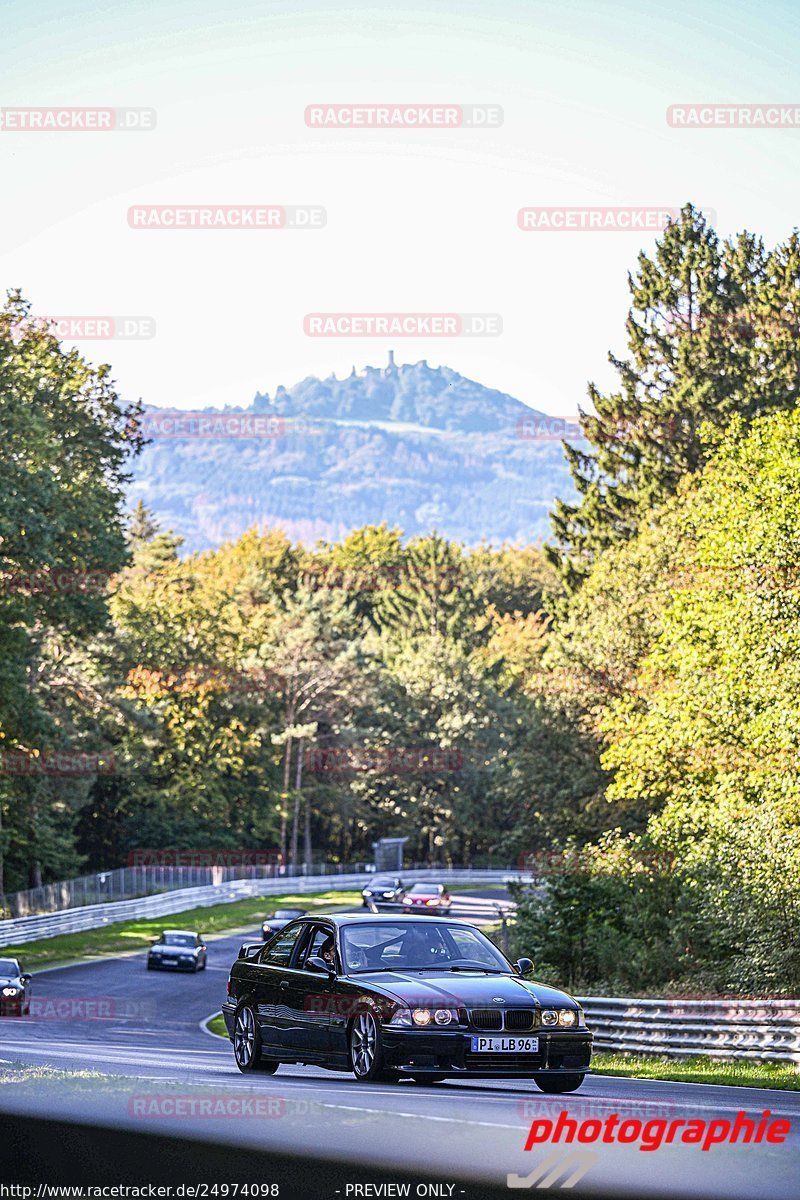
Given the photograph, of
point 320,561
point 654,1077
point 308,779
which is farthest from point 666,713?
point 320,561

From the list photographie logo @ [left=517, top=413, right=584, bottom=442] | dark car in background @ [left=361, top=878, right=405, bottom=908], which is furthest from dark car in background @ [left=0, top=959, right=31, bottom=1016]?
dark car in background @ [left=361, top=878, right=405, bottom=908]

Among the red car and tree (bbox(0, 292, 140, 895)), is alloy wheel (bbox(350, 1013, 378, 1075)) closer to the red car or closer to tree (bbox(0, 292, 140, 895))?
tree (bbox(0, 292, 140, 895))

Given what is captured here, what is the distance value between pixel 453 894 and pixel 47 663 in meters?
33.4

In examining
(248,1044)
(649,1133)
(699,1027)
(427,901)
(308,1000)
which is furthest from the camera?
(427,901)

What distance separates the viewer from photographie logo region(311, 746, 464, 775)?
96750mm

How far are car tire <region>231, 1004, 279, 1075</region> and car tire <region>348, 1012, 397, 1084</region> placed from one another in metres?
1.67

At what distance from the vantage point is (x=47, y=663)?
58.4 metres

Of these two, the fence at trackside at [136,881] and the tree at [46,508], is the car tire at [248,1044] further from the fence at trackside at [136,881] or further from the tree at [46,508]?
the fence at trackside at [136,881]

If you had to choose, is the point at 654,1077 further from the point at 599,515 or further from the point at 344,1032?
the point at 599,515

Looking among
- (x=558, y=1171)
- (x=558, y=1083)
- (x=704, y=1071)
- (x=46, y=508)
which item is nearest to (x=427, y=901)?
(x=46, y=508)

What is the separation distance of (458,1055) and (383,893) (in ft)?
177

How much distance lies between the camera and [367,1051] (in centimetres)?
1068

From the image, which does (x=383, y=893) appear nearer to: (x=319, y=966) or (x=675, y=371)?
(x=675, y=371)

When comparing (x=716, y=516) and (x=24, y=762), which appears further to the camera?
(x=24, y=762)
